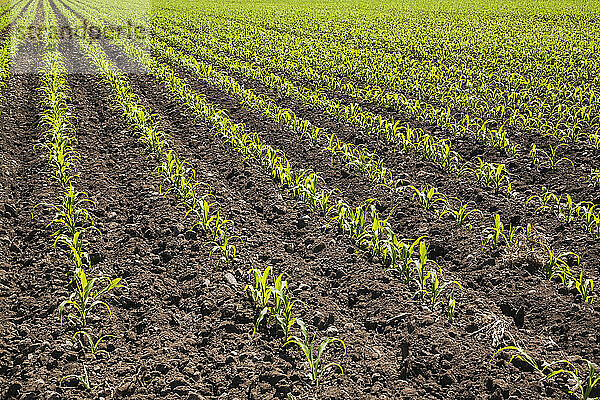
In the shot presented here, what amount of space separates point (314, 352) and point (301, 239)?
5.41 feet

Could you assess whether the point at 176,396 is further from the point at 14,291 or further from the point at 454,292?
the point at 454,292

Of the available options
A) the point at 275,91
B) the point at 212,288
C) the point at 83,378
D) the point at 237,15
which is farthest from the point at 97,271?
the point at 237,15

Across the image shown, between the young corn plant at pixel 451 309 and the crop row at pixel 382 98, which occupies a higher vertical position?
the crop row at pixel 382 98

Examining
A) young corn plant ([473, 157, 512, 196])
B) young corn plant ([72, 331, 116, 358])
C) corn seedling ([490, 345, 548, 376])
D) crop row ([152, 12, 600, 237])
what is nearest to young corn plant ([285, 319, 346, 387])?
corn seedling ([490, 345, 548, 376])

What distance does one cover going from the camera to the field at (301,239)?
347 centimetres

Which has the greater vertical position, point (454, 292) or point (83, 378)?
point (454, 292)

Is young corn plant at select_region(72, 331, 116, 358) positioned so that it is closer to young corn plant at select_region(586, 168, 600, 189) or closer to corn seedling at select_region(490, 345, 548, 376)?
corn seedling at select_region(490, 345, 548, 376)

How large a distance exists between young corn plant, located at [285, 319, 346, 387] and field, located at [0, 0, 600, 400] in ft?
0.06

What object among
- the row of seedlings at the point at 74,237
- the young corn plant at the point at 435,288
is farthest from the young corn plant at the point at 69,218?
the young corn plant at the point at 435,288

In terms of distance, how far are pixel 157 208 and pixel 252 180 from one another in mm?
1262

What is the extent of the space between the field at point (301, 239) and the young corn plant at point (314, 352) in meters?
0.02

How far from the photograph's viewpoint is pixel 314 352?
3.61 metres

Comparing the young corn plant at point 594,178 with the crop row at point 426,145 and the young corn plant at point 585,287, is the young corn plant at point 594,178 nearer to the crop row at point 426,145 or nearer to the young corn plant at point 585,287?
the crop row at point 426,145

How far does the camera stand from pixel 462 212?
527 cm
